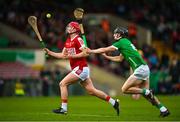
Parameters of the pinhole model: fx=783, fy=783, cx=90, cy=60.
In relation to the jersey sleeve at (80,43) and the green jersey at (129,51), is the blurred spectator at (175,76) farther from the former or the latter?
the green jersey at (129,51)

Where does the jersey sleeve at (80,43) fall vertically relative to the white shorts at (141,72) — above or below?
above

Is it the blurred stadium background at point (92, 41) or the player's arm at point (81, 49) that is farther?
the blurred stadium background at point (92, 41)

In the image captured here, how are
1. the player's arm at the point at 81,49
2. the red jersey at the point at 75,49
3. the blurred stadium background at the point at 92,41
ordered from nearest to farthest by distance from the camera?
the player's arm at the point at 81,49 < the red jersey at the point at 75,49 < the blurred stadium background at the point at 92,41

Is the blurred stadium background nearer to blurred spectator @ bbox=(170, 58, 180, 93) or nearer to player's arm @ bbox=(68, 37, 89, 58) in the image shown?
blurred spectator @ bbox=(170, 58, 180, 93)

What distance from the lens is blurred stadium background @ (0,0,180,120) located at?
38750mm

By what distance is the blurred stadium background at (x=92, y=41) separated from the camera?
3875 cm

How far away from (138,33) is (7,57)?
8.89 metres

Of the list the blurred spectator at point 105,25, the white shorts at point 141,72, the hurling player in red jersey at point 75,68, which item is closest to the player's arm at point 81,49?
the hurling player in red jersey at point 75,68

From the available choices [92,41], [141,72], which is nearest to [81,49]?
[141,72]

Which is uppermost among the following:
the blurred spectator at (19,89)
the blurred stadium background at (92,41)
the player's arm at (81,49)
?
the blurred stadium background at (92,41)

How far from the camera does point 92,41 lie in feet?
137

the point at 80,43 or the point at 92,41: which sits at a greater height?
the point at 92,41

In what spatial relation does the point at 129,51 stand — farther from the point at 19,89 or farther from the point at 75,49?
the point at 19,89

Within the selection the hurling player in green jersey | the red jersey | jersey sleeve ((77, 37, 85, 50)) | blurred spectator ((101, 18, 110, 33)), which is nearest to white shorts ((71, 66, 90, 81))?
the red jersey
